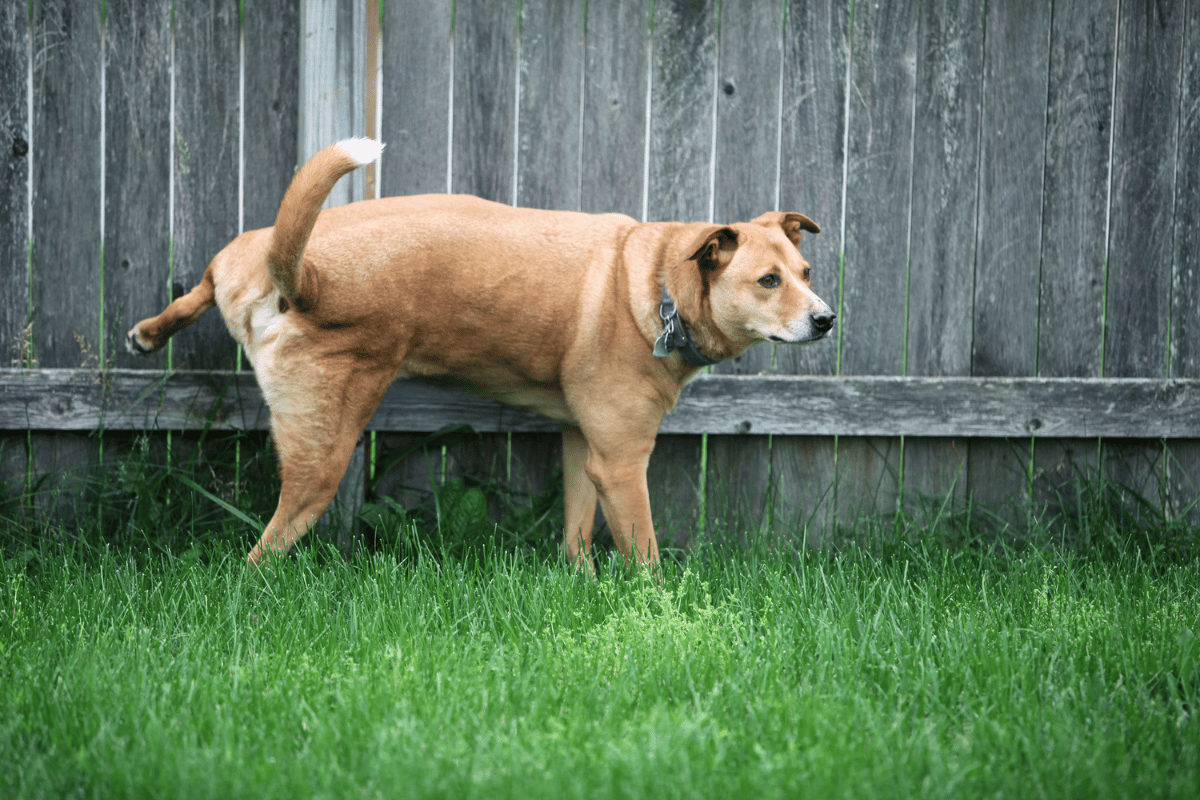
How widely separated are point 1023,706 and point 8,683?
2.26 m

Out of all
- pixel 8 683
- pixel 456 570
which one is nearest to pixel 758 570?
pixel 456 570

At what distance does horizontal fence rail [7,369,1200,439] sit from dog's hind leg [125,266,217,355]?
0.27 metres

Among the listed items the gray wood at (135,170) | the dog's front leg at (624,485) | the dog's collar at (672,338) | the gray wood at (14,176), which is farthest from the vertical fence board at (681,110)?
the gray wood at (14,176)

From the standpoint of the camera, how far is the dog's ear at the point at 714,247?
9.45ft

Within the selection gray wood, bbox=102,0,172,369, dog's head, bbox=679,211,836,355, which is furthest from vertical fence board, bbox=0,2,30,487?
dog's head, bbox=679,211,836,355

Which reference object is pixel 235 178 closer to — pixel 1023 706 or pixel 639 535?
pixel 639 535

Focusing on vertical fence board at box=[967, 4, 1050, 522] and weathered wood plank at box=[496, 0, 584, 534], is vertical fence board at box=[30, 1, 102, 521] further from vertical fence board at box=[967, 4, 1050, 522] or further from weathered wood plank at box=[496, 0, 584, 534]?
vertical fence board at box=[967, 4, 1050, 522]

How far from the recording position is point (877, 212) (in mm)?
3701

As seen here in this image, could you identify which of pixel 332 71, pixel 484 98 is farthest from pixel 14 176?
pixel 484 98

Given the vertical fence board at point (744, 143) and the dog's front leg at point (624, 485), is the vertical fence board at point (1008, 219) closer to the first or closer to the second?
the vertical fence board at point (744, 143)

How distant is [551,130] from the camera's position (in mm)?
3518

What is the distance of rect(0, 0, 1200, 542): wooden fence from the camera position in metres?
3.37

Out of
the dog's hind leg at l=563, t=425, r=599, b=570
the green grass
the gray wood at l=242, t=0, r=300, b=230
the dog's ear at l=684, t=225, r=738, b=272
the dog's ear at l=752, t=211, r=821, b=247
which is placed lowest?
the green grass

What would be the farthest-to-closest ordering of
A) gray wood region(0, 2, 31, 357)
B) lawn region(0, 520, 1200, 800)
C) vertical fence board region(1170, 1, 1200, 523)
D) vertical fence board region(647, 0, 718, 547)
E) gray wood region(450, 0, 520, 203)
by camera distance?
vertical fence board region(1170, 1, 1200, 523) < vertical fence board region(647, 0, 718, 547) < gray wood region(450, 0, 520, 203) < gray wood region(0, 2, 31, 357) < lawn region(0, 520, 1200, 800)
